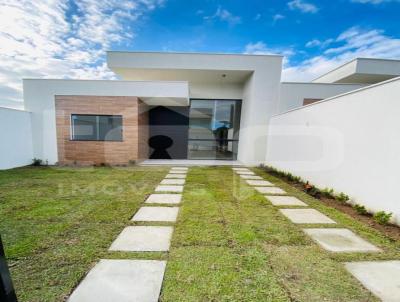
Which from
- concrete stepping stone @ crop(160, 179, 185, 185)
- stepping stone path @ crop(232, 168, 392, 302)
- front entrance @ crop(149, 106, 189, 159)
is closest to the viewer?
stepping stone path @ crop(232, 168, 392, 302)

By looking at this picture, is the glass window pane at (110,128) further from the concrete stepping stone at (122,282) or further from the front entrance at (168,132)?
the concrete stepping stone at (122,282)

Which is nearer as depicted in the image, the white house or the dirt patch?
the dirt patch

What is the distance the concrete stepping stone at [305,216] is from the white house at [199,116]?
1.07 m

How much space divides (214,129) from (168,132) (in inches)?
92.3

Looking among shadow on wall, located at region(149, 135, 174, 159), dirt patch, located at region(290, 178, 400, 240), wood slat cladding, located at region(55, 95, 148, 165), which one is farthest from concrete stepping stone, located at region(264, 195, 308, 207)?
shadow on wall, located at region(149, 135, 174, 159)

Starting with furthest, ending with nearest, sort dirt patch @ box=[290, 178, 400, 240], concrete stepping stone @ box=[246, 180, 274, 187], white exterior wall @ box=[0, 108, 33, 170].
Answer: white exterior wall @ box=[0, 108, 33, 170], concrete stepping stone @ box=[246, 180, 274, 187], dirt patch @ box=[290, 178, 400, 240]

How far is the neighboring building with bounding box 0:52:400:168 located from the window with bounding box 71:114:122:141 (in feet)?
0.11

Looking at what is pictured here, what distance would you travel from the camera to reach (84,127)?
23.6ft

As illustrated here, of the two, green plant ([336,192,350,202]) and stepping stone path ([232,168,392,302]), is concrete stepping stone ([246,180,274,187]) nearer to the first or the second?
stepping stone path ([232,168,392,302])

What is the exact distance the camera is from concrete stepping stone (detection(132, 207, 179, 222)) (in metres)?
2.76

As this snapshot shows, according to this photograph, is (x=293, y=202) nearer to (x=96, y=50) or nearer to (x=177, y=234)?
(x=177, y=234)

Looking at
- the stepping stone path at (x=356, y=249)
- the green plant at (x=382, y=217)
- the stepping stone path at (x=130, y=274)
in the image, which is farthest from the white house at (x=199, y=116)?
the stepping stone path at (x=130, y=274)

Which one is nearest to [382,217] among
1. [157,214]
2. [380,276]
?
[380,276]

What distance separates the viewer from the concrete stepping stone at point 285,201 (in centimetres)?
357
